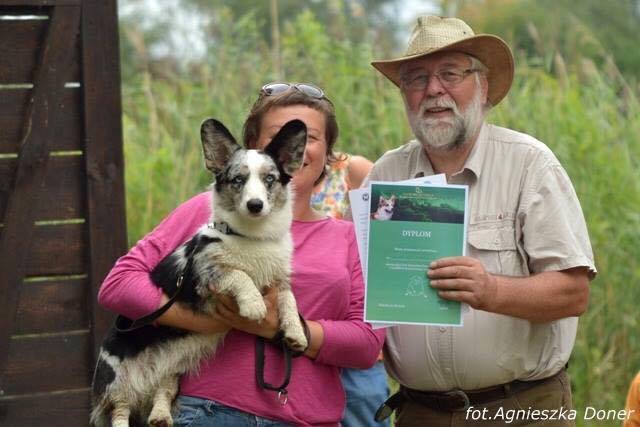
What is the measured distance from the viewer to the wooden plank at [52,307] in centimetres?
497

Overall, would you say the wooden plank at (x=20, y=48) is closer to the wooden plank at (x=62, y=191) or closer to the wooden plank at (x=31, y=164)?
the wooden plank at (x=31, y=164)

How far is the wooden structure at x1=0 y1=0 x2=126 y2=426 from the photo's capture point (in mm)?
4891

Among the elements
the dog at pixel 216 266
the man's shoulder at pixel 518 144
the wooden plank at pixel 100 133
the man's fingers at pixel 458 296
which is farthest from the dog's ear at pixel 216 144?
the wooden plank at pixel 100 133

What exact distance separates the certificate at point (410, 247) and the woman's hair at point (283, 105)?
1.81 ft

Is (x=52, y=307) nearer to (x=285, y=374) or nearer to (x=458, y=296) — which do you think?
(x=285, y=374)

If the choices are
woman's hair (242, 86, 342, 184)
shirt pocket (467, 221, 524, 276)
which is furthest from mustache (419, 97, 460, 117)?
shirt pocket (467, 221, 524, 276)

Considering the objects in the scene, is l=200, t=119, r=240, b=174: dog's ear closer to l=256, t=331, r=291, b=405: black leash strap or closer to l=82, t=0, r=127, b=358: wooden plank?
l=256, t=331, r=291, b=405: black leash strap

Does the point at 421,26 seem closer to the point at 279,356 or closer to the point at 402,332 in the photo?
the point at 402,332

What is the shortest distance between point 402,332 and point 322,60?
13.4ft

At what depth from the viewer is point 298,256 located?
3648 mm

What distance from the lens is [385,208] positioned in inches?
136

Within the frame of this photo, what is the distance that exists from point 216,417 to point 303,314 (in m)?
0.46

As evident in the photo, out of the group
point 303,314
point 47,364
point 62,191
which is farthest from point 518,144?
point 47,364

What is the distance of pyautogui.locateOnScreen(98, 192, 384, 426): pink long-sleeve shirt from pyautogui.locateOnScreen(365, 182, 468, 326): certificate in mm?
132
